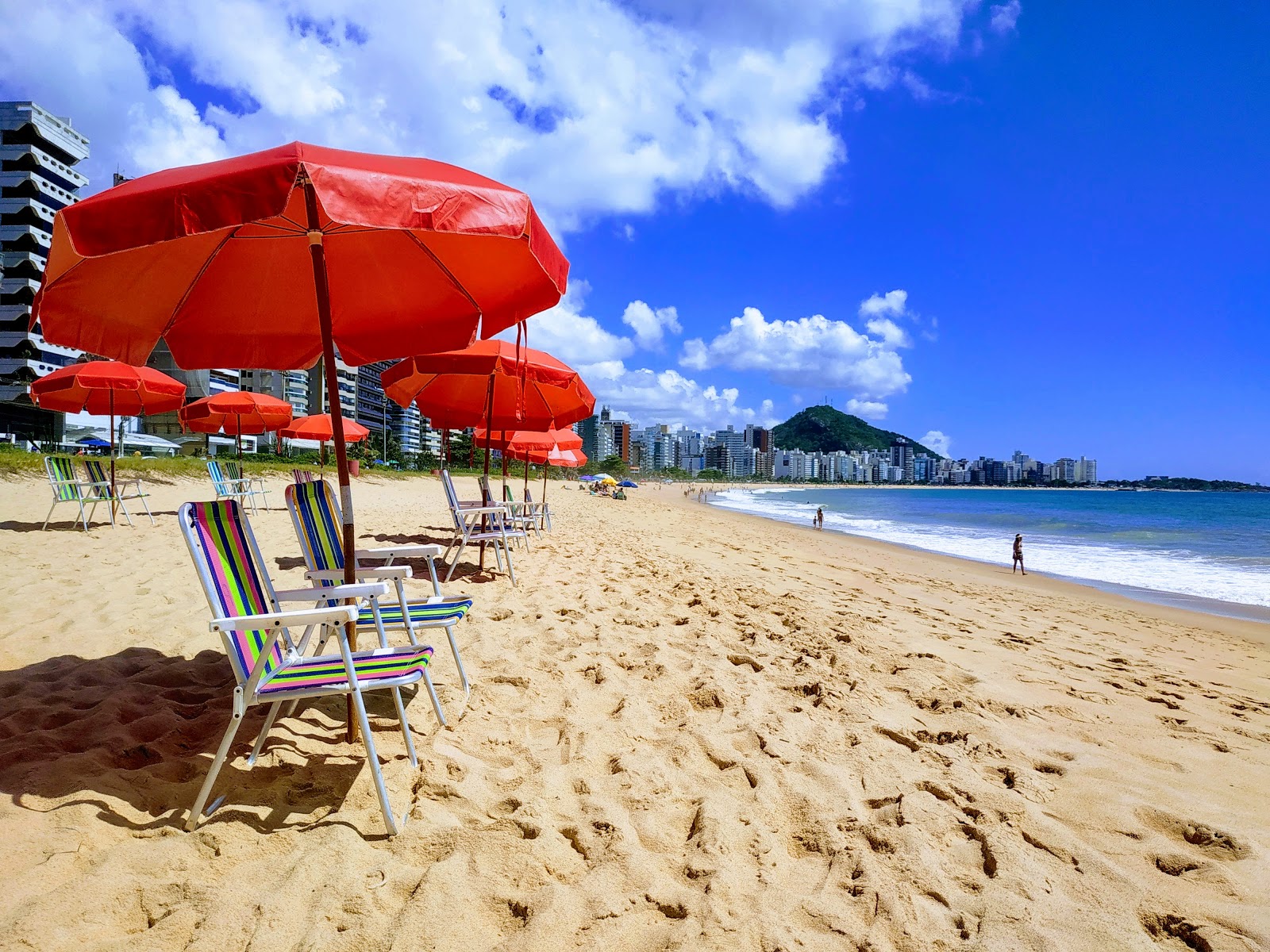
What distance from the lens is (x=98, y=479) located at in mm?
9109

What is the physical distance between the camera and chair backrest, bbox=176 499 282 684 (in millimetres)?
2217

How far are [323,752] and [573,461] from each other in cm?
1228

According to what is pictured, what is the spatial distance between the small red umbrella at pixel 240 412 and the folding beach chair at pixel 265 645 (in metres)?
10.1

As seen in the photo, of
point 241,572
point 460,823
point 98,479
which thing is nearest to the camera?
point 460,823

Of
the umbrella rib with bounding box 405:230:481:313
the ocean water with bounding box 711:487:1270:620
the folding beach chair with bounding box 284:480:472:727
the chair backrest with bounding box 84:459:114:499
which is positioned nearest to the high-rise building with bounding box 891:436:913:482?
the ocean water with bounding box 711:487:1270:620

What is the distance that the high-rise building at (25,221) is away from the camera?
47625mm

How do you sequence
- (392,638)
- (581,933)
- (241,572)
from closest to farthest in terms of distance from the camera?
(581,933) < (241,572) < (392,638)

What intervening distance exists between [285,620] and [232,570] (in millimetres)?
572

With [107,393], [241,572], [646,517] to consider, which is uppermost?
[107,393]

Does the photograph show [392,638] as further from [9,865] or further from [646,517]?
[646,517]

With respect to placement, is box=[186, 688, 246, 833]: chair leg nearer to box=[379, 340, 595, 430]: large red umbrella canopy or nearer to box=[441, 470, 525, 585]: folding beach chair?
box=[441, 470, 525, 585]: folding beach chair

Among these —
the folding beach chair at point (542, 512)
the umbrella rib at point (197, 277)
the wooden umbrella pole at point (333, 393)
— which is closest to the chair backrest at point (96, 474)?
the folding beach chair at point (542, 512)

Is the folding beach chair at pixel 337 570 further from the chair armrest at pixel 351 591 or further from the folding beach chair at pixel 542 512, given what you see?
the folding beach chair at pixel 542 512

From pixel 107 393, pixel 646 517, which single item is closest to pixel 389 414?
pixel 646 517
